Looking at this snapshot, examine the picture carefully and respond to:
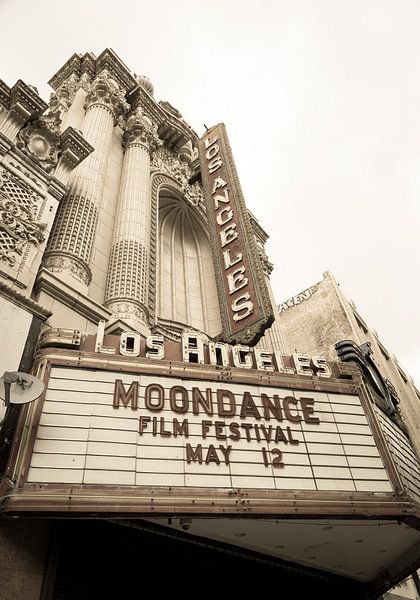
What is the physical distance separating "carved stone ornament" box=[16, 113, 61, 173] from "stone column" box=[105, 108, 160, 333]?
9.79 ft

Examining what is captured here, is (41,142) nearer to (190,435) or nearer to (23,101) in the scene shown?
(23,101)

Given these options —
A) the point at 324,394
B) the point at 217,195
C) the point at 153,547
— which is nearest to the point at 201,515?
the point at 153,547

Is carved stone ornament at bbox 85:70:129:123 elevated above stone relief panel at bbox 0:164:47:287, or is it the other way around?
carved stone ornament at bbox 85:70:129:123

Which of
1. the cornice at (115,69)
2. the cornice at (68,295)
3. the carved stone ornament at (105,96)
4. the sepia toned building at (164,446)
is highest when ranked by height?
the cornice at (115,69)

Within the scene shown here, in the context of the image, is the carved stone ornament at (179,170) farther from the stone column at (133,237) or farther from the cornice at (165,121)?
the stone column at (133,237)

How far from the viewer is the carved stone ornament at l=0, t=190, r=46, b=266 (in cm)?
844

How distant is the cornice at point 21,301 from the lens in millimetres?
7188

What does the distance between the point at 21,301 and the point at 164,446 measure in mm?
3554

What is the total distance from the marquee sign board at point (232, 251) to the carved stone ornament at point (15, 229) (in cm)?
464

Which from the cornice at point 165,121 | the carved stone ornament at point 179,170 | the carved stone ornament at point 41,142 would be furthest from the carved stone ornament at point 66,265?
the cornice at point 165,121

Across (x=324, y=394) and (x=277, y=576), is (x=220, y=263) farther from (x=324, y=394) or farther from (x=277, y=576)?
(x=277, y=576)

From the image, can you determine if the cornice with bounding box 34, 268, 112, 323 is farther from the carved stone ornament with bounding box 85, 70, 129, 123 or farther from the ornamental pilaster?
the carved stone ornament with bounding box 85, 70, 129, 123

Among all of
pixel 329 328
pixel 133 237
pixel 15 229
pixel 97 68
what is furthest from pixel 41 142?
pixel 329 328

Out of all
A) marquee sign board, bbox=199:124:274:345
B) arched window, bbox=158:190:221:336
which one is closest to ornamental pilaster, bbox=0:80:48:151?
marquee sign board, bbox=199:124:274:345
